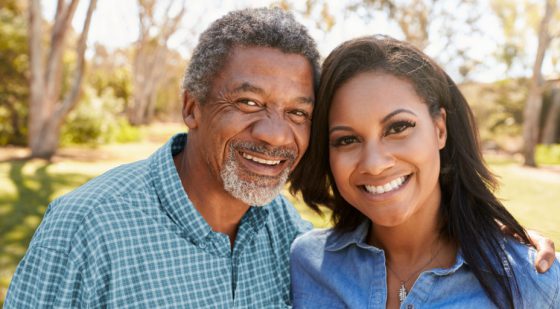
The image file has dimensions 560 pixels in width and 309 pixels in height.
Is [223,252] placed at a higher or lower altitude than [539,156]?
higher

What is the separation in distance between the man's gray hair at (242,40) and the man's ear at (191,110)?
0.12ft

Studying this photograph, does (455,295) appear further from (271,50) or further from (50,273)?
(50,273)

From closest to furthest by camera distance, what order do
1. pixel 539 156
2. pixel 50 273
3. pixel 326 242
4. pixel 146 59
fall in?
pixel 50 273, pixel 326 242, pixel 539 156, pixel 146 59

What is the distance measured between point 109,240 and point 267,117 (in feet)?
2.89

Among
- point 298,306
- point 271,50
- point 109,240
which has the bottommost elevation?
point 298,306

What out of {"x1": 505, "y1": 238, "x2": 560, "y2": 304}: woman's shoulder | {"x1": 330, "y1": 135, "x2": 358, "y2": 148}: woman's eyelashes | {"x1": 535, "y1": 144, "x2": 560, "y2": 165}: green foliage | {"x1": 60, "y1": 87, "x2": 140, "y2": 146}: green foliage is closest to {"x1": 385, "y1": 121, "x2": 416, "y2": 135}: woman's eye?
{"x1": 330, "y1": 135, "x2": 358, "y2": 148}: woman's eyelashes

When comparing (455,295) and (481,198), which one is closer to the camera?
(455,295)

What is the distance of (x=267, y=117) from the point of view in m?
2.46

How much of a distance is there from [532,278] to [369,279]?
0.70m

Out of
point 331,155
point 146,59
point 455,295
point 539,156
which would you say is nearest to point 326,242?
point 331,155

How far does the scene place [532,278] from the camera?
2.13 meters

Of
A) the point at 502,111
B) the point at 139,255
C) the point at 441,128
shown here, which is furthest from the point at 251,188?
the point at 502,111

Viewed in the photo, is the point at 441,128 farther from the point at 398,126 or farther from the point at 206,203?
the point at 206,203

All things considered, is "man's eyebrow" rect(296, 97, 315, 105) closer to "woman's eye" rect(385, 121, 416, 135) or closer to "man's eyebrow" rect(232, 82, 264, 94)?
"man's eyebrow" rect(232, 82, 264, 94)
